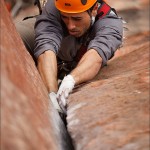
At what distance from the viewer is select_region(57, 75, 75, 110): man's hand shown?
281 centimetres

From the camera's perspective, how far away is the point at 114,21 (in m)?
3.81

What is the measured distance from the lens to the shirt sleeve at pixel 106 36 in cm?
346

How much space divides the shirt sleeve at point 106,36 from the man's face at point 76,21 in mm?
121

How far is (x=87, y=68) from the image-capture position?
10.8 ft

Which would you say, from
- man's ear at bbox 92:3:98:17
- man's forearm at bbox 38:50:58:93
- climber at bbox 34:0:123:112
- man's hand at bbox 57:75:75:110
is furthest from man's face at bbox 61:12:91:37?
man's hand at bbox 57:75:75:110

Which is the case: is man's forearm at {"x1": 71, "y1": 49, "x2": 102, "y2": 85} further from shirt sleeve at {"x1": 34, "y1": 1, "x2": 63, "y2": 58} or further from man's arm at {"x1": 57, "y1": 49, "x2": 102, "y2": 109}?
shirt sleeve at {"x1": 34, "y1": 1, "x2": 63, "y2": 58}

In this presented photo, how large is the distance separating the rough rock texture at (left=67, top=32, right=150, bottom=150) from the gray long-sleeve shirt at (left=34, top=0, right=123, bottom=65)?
28.9 inches

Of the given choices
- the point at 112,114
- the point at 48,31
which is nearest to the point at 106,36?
the point at 48,31

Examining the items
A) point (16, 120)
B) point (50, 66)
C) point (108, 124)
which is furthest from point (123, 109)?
point (50, 66)

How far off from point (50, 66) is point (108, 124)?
4.80ft

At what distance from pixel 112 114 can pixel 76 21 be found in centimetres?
178

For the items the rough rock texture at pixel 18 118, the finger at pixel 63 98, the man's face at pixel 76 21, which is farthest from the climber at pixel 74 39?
the rough rock texture at pixel 18 118

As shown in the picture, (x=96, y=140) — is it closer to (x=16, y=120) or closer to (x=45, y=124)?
(x=45, y=124)

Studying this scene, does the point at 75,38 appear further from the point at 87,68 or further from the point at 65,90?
the point at 65,90
